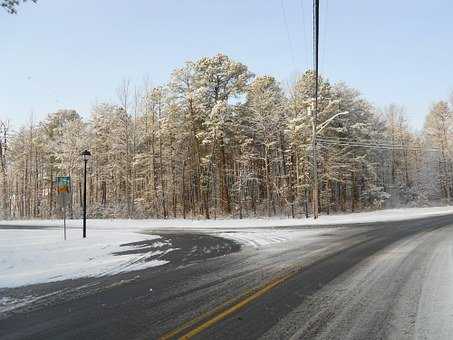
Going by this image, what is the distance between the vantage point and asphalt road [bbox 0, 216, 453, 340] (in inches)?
215

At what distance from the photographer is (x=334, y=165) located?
142 ft

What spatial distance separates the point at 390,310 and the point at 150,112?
4487cm

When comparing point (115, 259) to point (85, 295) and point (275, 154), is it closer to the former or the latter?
point (85, 295)

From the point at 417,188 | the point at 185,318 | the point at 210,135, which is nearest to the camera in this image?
the point at 185,318

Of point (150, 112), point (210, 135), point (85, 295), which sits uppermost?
point (150, 112)

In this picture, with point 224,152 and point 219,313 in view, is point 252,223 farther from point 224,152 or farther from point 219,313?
point 219,313

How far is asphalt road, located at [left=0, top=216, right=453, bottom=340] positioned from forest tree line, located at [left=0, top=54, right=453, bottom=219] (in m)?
25.2

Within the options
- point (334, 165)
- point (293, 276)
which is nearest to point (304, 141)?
point (334, 165)

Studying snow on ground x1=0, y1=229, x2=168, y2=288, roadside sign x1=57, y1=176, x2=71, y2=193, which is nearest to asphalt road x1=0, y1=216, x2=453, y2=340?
snow on ground x1=0, y1=229, x2=168, y2=288

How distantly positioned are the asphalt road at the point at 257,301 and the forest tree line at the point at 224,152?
82.5 feet

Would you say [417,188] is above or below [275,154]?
below

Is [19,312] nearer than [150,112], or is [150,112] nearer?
[19,312]

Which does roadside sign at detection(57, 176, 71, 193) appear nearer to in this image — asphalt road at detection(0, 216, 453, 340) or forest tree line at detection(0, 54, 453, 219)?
asphalt road at detection(0, 216, 453, 340)

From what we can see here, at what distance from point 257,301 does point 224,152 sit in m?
37.6
